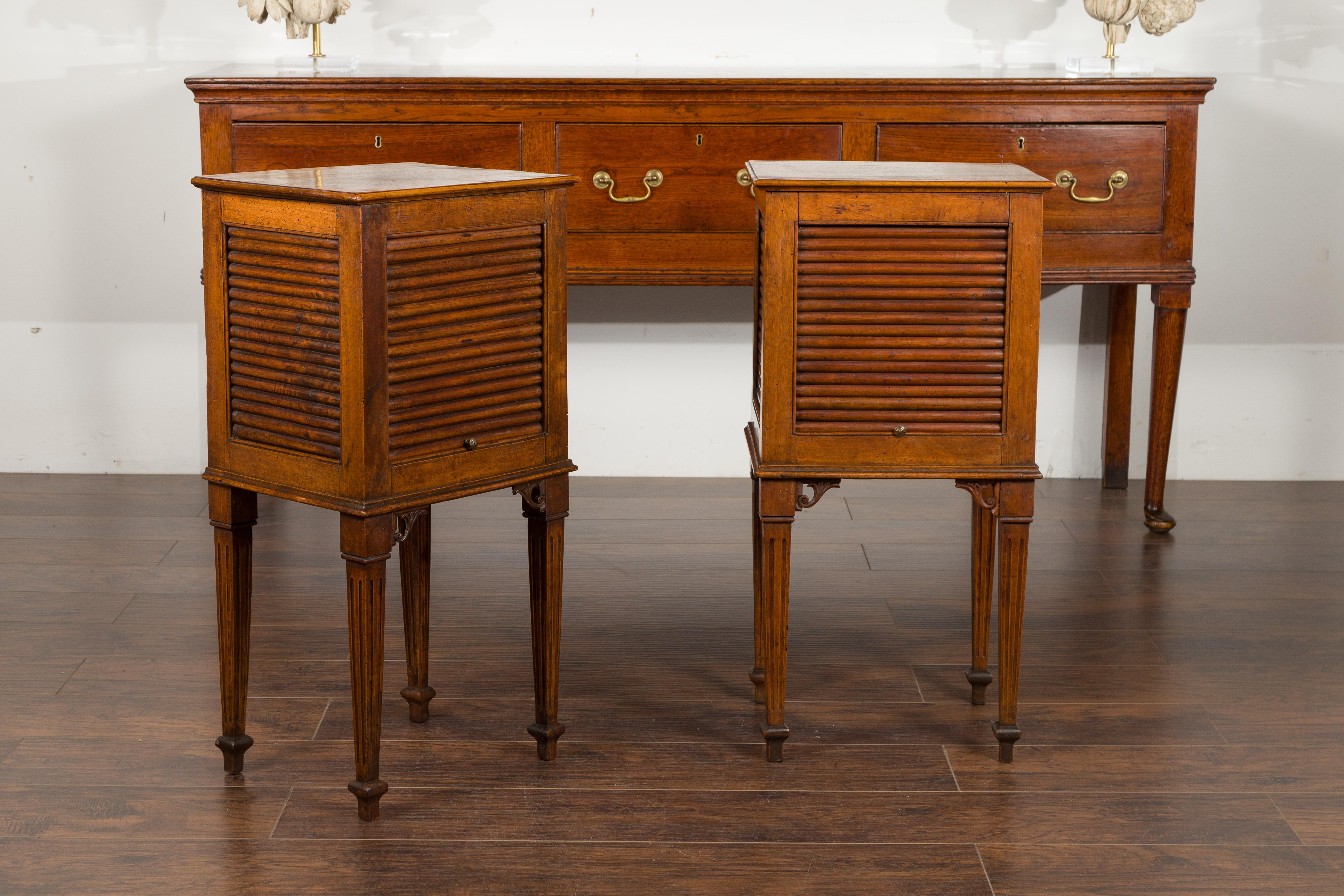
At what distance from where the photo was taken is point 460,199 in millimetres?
1762

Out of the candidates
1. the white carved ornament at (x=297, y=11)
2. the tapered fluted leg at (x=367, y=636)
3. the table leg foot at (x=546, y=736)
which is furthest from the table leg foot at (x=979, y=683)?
the white carved ornament at (x=297, y=11)

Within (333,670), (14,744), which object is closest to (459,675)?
(333,670)

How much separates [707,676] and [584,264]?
992mm

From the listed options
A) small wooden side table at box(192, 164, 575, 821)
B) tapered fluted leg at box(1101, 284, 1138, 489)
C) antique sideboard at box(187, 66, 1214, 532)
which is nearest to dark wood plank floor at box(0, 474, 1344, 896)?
small wooden side table at box(192, 164, 575, 821)

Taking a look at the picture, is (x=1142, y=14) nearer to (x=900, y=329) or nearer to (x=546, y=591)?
(x=900, y=329)

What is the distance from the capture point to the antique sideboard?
114 inches

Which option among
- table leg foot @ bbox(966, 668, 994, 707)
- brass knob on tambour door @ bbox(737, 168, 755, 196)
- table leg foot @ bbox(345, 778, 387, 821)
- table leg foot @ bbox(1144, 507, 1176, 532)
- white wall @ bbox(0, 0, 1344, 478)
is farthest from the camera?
white wall @ bbox(0, 0, 1344, 478)

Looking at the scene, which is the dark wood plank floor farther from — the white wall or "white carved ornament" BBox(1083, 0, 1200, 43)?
"white carved ornament" BBox(1083, 0, 1200, 43)

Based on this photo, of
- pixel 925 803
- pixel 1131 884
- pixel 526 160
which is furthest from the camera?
pixel 526 160

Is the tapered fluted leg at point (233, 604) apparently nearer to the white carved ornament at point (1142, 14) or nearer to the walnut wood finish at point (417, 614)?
the walnut wood finish at point (417, 614)

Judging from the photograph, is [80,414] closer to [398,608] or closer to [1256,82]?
[398,608]

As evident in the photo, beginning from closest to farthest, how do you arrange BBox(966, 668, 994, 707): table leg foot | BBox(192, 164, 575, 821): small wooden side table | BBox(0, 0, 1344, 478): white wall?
1. BBox(192, 164, 575, 821): small wooden side table
2. BBox(966, 668, 994, 707): table leg foot
3. BBox(0, 0, 1344, 478): white wall

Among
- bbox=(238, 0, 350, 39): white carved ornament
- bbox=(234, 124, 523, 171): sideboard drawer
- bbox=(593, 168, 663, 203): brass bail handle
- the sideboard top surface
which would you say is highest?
bbox=(238, 0, 350, 39): white carved ornament

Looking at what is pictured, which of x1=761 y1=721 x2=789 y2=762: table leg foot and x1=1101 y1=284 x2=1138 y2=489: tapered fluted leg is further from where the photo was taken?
x1=1101 y1=284 x2=1138 y2=489: tapered fluted leg
